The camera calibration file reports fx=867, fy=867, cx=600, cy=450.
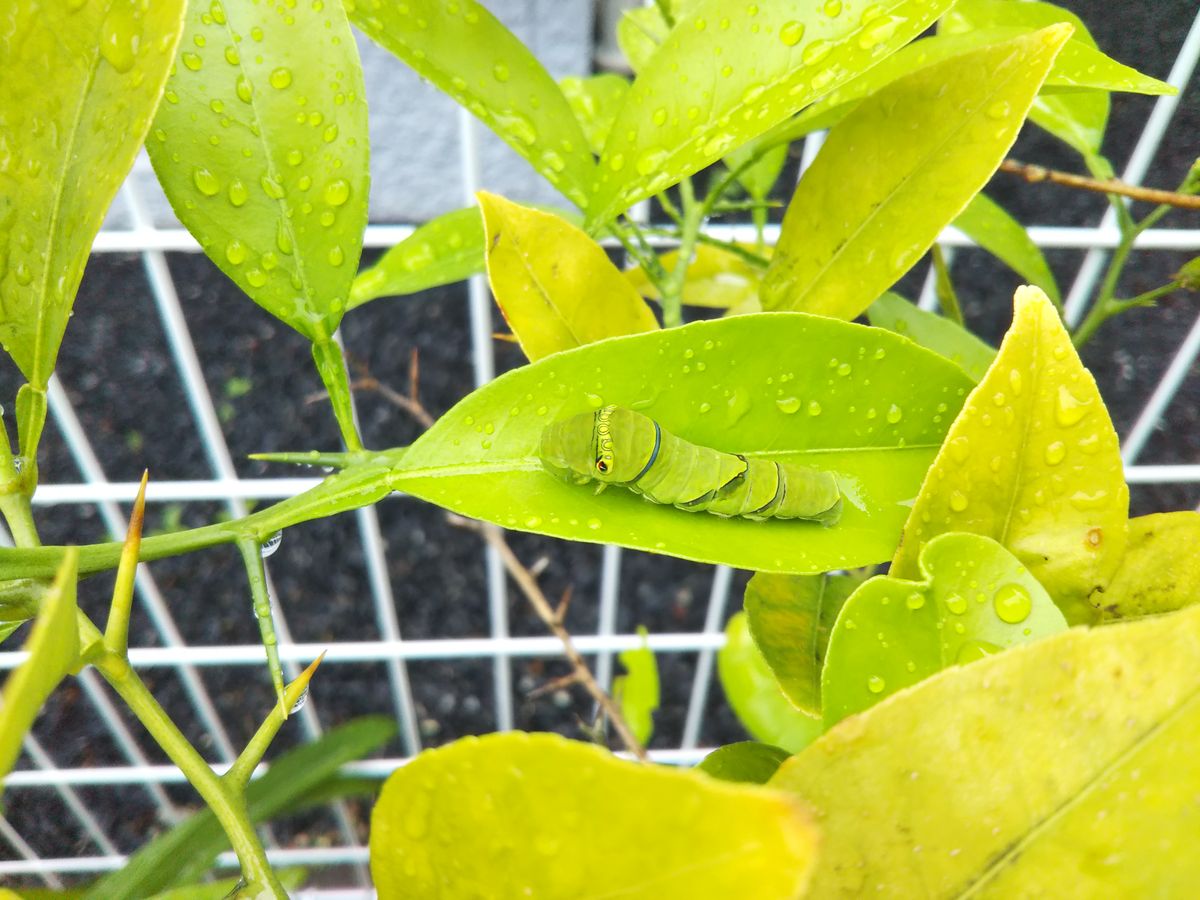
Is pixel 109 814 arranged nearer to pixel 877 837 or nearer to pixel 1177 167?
pixel 877 837

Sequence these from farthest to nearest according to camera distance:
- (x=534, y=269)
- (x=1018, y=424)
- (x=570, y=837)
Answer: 1. (x=534, y=269)
2. (x=1018, y=424)
3. (x=570, y=837)

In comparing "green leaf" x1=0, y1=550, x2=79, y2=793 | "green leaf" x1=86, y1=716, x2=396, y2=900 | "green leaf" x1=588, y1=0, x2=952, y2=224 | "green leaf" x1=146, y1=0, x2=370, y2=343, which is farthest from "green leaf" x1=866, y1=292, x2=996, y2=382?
"green leaf" x1=86, y1=716, x2=396, y2=900

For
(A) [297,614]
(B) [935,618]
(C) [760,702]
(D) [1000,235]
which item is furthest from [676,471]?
(A) [297,614]

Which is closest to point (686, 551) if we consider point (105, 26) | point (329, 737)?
point (105, 26)

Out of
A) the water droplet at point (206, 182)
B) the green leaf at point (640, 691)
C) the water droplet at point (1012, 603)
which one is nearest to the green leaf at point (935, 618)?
the water droplet at point (1012, 603)

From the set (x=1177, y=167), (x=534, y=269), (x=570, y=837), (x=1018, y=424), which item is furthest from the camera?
(x=1177, y=167)

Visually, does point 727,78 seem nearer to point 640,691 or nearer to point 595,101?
point 595,101

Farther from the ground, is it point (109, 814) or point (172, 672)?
point (172, 672)

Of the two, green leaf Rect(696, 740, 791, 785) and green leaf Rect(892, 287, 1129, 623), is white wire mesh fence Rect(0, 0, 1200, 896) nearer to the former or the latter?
green leaf Rect(696, 740, 791, 785)
